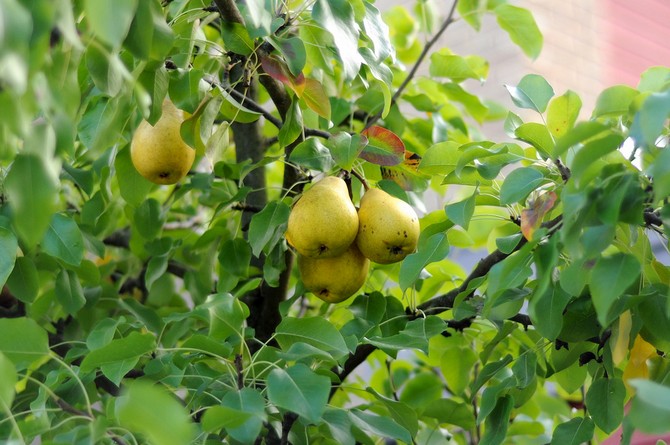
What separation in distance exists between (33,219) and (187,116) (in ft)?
2.24

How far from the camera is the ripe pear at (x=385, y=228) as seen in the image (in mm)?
1247

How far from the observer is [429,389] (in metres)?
1.81

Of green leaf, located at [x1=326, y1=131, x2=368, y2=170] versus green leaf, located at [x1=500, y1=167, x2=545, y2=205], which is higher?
green leaf, located at [x1=500, y1=167, x2=545, y2=205]

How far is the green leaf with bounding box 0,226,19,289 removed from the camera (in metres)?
1.11

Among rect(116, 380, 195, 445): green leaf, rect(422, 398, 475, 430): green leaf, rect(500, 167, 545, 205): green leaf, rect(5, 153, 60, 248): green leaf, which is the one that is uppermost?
rect(5, 153, 60, 248): green leaf

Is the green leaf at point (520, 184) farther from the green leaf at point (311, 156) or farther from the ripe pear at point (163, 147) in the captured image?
the ripe pear at point (163, 147)

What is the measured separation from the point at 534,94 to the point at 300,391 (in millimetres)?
535

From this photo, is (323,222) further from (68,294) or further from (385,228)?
(68,294)

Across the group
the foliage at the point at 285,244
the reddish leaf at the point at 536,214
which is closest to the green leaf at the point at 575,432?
the foliage at the point at 285,244

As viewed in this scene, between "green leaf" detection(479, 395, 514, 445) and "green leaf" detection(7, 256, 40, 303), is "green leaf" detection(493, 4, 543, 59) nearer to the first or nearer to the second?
"green leaf" detection(479, 395, 514, 445)

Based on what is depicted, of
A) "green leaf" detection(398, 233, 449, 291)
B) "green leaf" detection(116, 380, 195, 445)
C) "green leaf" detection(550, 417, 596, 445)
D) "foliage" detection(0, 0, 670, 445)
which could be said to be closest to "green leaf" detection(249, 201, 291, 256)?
"foliage" detection(0, 0, 670, 445)

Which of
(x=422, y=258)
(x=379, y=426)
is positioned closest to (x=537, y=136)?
(x=422, y=258)

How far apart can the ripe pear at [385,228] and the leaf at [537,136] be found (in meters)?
0.21

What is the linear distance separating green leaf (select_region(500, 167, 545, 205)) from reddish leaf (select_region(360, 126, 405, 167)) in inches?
9.6
